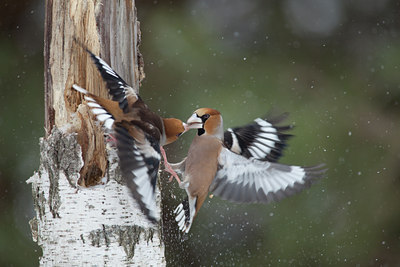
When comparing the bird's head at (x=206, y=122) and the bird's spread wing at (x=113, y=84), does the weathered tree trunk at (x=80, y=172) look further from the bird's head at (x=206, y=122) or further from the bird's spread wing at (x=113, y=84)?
the bird's head at (x=206, y=122)

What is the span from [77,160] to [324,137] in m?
2.53

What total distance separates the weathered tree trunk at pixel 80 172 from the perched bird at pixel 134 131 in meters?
0.10

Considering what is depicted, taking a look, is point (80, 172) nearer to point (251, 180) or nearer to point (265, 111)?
point (251, 180)

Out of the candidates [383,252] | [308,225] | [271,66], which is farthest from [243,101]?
[383,252]

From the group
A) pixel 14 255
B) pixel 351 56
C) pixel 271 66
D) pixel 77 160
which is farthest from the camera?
pixel 351 56

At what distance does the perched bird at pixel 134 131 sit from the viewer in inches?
78.3

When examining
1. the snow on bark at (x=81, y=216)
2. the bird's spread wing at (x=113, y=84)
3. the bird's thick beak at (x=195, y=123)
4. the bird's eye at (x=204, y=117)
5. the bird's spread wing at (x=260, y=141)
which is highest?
the bird's spread wing at (x=113, y=84)

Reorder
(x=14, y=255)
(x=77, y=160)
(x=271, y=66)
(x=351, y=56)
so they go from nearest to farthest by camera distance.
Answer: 1. (x=77, y=160)
2. (x=14, y=255)
3. (x=271, y=66)
4. (x=351, y=56)

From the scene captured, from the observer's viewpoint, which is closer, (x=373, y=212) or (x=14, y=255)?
(x=14, y=255)

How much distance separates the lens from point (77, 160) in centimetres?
235

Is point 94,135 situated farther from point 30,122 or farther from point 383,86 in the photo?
point 383,86

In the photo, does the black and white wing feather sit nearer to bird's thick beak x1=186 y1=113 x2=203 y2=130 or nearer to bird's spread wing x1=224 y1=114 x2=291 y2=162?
bird's thick beak x1=186 y1=113 x2=203 y2=130

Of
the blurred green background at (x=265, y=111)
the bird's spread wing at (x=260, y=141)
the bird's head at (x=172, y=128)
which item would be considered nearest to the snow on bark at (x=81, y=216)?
the bird's head at (x=172, y=128)

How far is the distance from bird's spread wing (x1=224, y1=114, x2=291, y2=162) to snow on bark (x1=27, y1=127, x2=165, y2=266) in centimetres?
67
